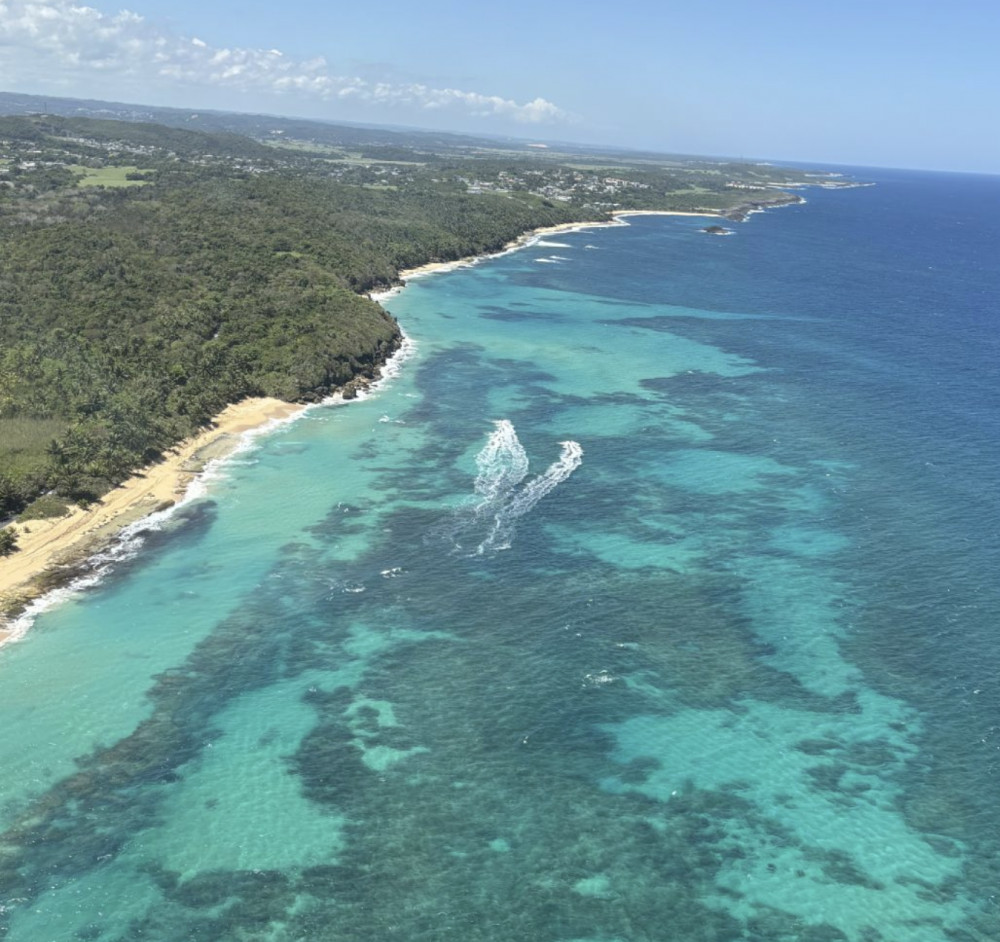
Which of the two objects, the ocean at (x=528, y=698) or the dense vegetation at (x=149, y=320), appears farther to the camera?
the dense vegetation at (x=149, y=320)

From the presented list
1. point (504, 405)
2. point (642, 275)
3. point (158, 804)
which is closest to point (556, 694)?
point (158, 804)

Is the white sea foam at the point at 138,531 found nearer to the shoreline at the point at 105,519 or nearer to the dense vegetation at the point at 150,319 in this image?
the shoreline at the point at 105,519

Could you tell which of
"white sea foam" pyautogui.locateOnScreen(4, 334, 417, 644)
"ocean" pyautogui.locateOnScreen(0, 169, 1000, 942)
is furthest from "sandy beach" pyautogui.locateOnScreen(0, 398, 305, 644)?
"ocean" pyautogui.locateOnScreen(0, 169, 1000, 942)

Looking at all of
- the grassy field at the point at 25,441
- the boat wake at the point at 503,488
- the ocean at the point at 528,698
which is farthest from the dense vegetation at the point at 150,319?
the boat wake at the point at 503,488

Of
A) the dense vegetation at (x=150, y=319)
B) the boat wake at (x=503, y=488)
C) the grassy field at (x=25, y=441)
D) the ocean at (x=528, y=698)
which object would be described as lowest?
the ocean at (x=528, y=698)

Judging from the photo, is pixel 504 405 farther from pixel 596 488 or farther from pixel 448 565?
pixel 448 565

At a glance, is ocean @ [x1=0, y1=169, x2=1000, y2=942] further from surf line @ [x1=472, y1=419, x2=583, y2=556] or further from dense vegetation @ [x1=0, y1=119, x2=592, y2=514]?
dense vegetation @ [x1=0, y1=119, x2=592, y2=514]

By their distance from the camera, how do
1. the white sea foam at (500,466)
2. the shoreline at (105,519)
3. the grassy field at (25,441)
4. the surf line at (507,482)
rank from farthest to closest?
the white sea foam at (500,466) → the grassy field at (25,441) → the surf line at (507,482) → the shoreline at (105,519)

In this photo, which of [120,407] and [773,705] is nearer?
[773,705]
